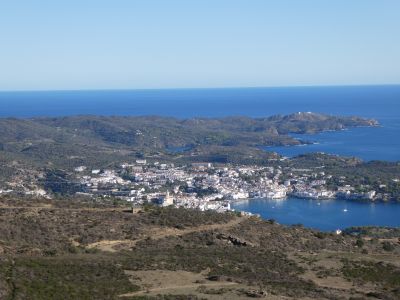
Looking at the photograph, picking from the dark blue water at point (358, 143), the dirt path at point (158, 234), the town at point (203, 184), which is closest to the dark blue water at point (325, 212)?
the town at point (203, 184)

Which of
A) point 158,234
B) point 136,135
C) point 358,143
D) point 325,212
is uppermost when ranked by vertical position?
point 158,234

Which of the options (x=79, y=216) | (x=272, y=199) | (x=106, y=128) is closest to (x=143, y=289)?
(x=79, y=216)

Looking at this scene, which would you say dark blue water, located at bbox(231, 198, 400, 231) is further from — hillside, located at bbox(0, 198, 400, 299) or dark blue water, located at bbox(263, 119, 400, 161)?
dark blue water, located at bbox(263, 119, 400, 161)

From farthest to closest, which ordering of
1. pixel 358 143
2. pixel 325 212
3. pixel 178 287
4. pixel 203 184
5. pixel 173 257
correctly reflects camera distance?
1. pixel 358 143
2. pixel 203 184
3. pixel 325 212
4. pixel 173 257
5. pixel 178 287

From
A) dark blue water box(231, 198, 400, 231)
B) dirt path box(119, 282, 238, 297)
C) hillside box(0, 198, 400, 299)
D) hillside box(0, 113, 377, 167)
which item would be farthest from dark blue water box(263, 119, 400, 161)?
dirt path box(119, 282, 238, 297)

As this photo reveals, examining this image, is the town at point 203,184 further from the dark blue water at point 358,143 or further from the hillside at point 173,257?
the hillside at point 173,257

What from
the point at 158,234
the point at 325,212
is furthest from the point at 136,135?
the point at 158,234

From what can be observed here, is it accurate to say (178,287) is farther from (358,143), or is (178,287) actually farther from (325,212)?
(358,143)
